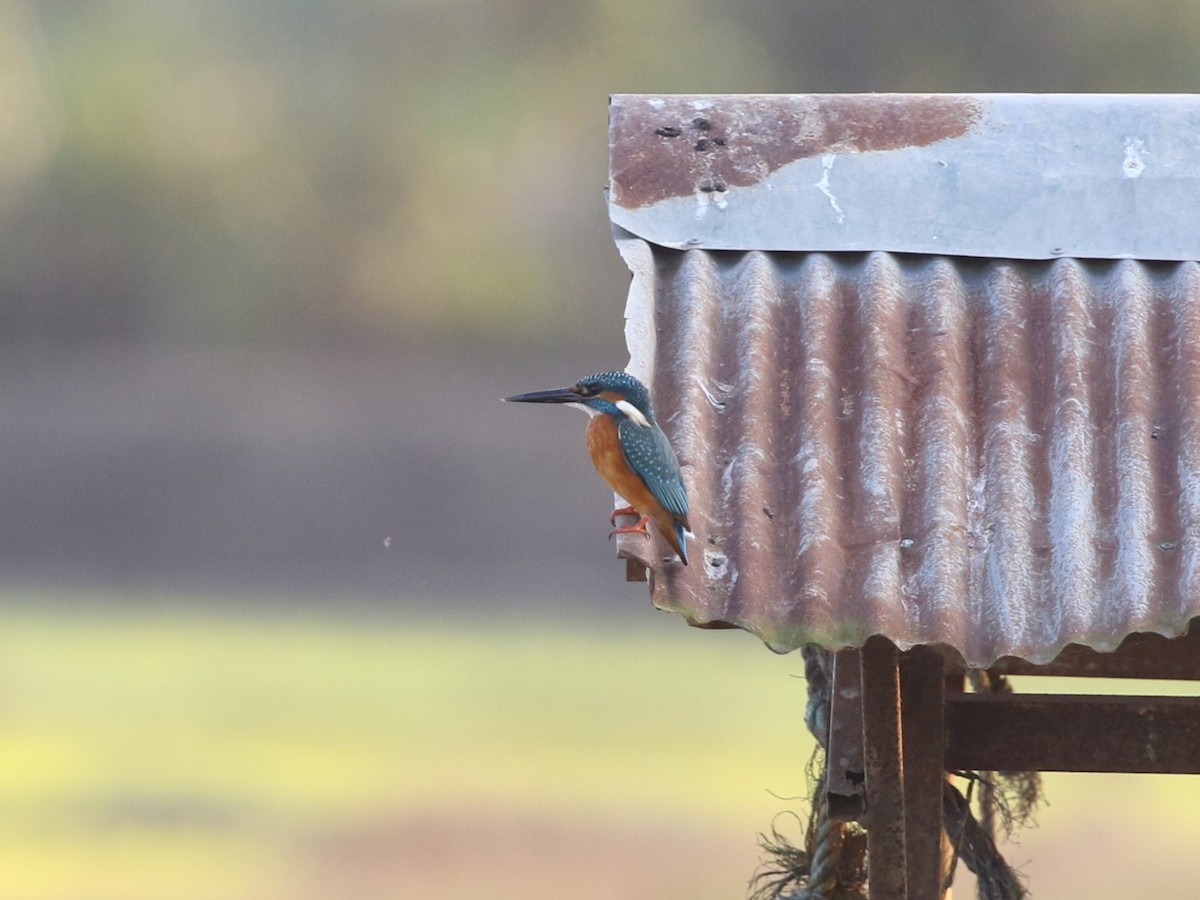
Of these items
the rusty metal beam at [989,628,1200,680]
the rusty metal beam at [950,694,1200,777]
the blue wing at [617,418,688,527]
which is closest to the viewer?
the blue wing at [617,418,688,527]

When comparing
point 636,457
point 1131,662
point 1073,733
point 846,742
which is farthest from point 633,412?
point 1131,662

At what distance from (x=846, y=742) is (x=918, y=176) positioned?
0.99 meters

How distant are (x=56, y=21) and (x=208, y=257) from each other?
2449 mm

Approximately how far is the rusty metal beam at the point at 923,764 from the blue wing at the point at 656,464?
1.91 ft

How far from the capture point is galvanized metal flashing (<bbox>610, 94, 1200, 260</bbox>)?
9.77 ft

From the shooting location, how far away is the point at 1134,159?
3.06 metres

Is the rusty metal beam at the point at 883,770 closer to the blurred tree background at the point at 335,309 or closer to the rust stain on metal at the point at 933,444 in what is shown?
the rust stain on metal at the point at 933,444

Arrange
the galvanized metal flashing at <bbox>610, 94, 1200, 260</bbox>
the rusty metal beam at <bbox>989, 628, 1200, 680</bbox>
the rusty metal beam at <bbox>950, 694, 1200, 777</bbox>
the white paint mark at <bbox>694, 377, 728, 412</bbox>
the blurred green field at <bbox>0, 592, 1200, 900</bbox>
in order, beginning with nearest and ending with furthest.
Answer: the white paint mark at <bbox>694, 377, 728, 412</bbox> < the galvanized metal flashing at <bbox>610, 94, 1200, 260</bbox> < the rusty metal beam at <bbox>950, 694, 1200, 777</bbox> < the rusty metal beam at <bbox>989, 628, 1200, 680</bbox> < the blurred green field at <bbox>0, 592, 1200, 900</bbox>

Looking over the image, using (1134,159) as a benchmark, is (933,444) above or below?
below

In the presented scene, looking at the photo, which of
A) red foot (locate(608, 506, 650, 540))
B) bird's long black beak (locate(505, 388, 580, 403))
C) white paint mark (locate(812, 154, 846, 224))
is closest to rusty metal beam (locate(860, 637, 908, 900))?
red foot (locate(608, 506, 650, 540))

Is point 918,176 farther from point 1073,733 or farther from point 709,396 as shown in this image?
point 1073,733

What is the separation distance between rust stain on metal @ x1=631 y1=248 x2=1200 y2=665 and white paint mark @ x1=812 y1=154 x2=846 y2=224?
8cm

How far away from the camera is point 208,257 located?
14789 millimetres

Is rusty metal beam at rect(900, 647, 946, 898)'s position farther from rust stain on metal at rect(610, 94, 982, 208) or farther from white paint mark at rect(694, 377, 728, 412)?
rust stain on metal at rect(610, 94, 982, 208)
